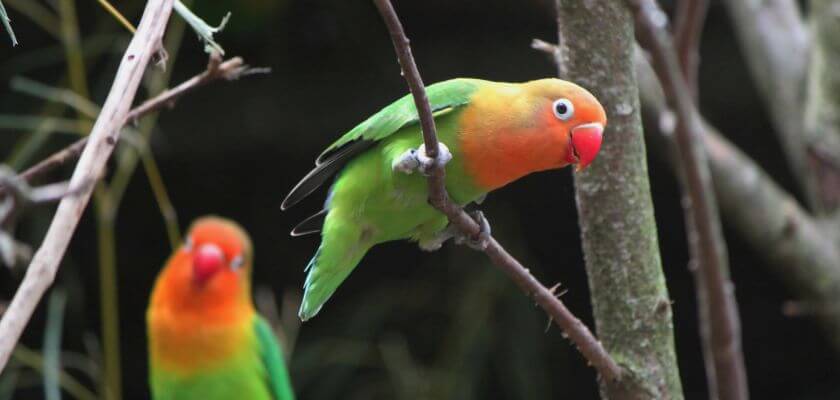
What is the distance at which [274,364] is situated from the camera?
236 cm

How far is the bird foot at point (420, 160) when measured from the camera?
1.02 meters

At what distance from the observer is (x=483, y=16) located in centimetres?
291

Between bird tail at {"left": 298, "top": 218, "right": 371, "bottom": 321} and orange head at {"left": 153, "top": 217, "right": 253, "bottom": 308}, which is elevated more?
bird tail at {"left": 298, "top": 218, "right": 371, "bottom": 321}

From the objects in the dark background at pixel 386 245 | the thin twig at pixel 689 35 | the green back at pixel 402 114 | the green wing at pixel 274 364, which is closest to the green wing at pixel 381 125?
the green back at pixel 402 114

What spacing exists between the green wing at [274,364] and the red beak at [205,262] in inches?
7.1

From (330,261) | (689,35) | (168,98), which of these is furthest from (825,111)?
(168,98)

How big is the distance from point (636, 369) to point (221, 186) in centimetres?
205

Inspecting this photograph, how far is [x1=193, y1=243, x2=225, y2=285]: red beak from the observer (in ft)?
7.44

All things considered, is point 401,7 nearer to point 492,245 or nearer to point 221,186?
point 221,186

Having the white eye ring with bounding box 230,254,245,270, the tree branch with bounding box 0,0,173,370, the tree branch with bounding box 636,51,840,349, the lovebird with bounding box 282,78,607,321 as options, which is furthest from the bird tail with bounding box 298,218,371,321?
the tree branch with bounding box 636,51,840,349

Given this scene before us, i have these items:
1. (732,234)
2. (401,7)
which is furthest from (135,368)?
(732,234)

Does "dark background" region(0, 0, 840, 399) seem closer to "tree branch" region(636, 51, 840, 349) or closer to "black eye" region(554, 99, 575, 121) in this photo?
"tree branch" region(636, 51, 840, 349)

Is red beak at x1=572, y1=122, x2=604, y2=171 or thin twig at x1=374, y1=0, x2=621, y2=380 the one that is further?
red beak at x1=572, y1=122, x2=604, y2=171

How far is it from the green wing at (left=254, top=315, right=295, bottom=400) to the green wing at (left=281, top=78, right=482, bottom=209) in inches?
45.8
